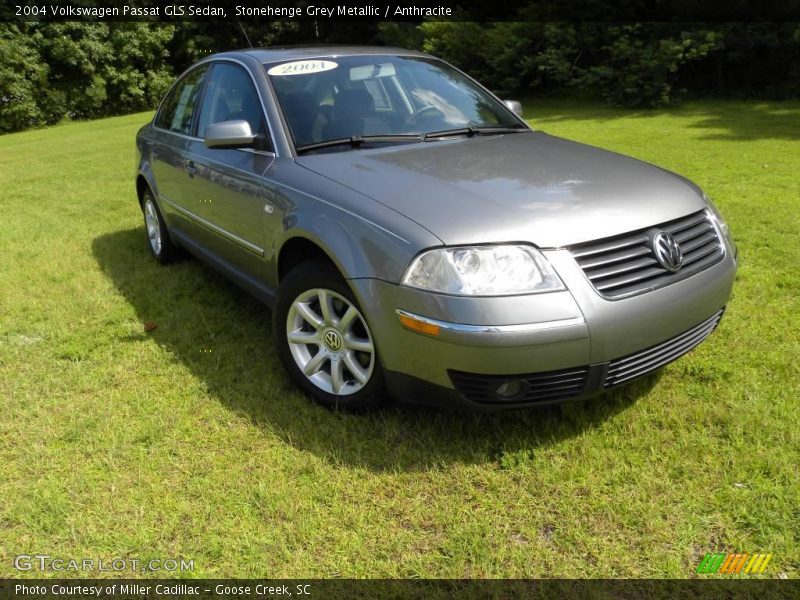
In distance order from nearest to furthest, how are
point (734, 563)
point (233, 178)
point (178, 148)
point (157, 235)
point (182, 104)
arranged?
point (734, 563) < point (233, 178) < point (178, 148) < point (182, 104) < point (157, 235)

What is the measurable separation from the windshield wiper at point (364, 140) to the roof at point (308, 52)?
782 millimetres

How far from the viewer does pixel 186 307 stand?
4328mm

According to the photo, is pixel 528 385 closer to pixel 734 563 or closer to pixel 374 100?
pixel 734 563

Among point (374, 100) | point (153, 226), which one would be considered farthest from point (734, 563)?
point (153, 226)

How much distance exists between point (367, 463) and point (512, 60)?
16895mm

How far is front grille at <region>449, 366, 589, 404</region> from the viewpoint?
2357mm

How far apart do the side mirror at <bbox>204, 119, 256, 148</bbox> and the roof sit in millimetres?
637

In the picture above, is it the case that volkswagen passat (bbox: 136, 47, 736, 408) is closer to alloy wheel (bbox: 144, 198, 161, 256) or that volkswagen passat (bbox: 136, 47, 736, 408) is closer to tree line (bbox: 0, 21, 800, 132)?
alloy wheel (bbox: 144, 198, 161, 256)

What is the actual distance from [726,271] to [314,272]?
1.76 meters

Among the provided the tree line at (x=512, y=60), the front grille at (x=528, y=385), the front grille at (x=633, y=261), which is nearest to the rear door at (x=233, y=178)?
the front grille at (x=528, y=385)

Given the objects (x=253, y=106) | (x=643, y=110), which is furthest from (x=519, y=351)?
(x=643, y=110)

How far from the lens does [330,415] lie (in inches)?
115

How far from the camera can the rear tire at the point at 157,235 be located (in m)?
5.06

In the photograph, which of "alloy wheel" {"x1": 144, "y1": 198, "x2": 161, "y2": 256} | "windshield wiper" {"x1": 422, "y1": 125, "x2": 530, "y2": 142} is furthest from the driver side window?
"alloy wheel" {"x1": 144, "y1": 198, "x2": 161, "y2": 256}
